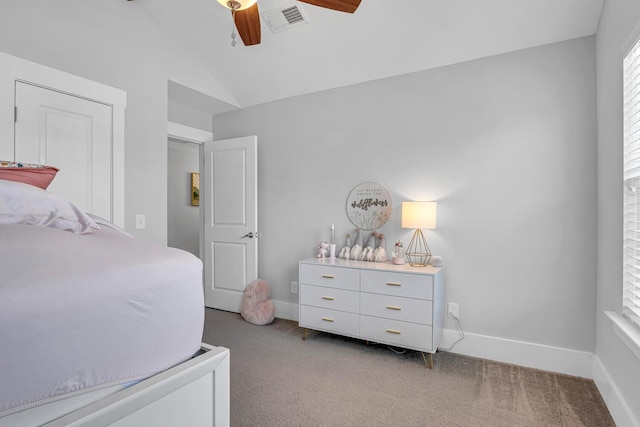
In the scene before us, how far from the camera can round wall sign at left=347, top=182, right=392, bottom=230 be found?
315cm

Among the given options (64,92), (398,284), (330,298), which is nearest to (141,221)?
(64,92)

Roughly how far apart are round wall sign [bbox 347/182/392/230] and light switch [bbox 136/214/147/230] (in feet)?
6.10

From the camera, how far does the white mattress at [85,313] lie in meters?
0.68

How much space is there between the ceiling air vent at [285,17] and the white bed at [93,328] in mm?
2331

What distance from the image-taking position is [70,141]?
2.42 m

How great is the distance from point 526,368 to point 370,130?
92.3 inches

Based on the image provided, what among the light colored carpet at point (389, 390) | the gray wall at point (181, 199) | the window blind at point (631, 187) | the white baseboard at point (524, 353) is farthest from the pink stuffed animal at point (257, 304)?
the window blind at point (631, 187)

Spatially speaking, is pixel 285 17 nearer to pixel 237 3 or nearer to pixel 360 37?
pixel 360 37

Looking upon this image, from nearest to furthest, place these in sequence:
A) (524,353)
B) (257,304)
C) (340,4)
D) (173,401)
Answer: (173,401)
(340,4)
(524,353)
(257,304)

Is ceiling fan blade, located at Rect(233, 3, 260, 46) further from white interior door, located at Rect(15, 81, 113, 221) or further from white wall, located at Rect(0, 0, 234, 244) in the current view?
white interior door, located at Rect(15, 81, 113, 221)

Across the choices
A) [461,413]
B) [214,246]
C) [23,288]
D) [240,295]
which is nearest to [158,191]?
[214,246]

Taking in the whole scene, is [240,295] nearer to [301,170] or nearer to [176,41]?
[301,170]

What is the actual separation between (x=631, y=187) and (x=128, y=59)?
3.58m

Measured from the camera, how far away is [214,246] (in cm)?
407
